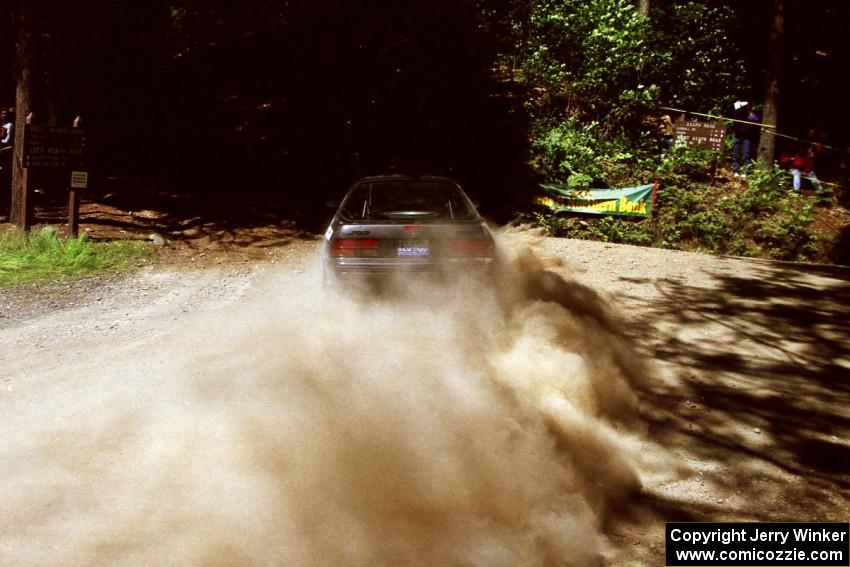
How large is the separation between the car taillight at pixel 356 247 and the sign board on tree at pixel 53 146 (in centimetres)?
661

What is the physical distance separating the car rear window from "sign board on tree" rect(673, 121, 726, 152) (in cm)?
1082

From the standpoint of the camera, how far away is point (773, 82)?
17203mm

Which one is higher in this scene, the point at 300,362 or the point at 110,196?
the point at 110,196

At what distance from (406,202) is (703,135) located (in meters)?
11.5

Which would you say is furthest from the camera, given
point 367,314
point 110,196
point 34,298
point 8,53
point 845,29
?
point 845,29

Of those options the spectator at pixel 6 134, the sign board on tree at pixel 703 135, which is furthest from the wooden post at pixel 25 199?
the sign board on tree at pixel 703 135

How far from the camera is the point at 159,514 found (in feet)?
12.1

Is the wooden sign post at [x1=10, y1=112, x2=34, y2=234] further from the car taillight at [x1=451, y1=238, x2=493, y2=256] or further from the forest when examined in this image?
the car taillight at [x1=451, y1=238, x2=493, y2=256]

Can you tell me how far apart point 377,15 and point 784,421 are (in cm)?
1437

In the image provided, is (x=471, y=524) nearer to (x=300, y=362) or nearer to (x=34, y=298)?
(x=300, y=362)

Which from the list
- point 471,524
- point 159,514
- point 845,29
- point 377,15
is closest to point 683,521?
point 471,524

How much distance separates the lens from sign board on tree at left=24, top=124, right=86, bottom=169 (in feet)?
35.7

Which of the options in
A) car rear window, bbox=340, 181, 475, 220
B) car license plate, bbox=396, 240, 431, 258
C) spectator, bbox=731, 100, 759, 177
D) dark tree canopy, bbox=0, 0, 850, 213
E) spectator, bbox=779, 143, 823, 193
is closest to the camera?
car license plate, bbox=396, 240, 431, 258

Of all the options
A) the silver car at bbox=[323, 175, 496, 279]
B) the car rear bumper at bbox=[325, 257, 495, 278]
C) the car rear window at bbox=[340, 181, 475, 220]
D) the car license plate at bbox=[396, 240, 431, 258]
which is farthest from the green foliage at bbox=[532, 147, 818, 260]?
the car license plate at bbox=[396, 240, 431, 258]
